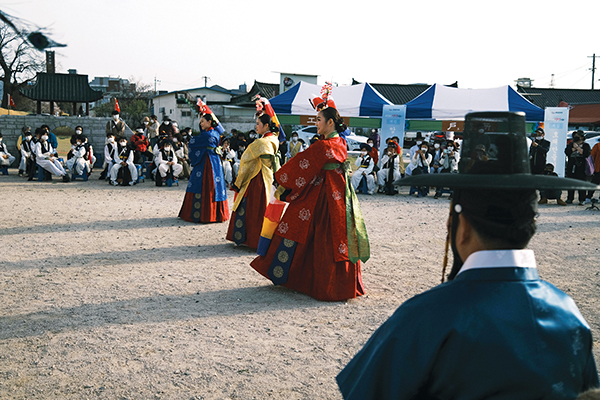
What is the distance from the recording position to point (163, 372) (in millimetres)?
3062

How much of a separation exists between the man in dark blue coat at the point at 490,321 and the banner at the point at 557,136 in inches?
527

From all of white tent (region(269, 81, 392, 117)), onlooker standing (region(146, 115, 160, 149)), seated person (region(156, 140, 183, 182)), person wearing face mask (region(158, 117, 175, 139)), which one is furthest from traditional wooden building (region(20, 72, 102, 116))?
white tent (region(269, 81, 392, 117))

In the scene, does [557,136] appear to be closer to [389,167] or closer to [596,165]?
[596,165]

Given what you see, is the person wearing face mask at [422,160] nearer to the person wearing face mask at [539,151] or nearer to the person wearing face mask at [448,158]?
the person wearing face mask at [448,158]

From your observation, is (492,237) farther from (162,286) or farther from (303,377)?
(162,286)

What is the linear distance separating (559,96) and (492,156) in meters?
44.6

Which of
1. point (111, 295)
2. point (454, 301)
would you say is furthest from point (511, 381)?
point (111, 295)

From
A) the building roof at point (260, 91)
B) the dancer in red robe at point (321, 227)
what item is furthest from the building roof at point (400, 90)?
the dancer in red robe at point (321, 227)

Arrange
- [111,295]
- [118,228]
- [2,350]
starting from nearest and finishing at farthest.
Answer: [2,350] → [111,295] → [118,228]

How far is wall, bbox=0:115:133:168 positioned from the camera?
16812mm

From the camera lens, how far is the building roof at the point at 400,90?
125 feet

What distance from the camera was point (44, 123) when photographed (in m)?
17.2

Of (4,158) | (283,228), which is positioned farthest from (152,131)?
(283,228)

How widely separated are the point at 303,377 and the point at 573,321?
2.12 meters
